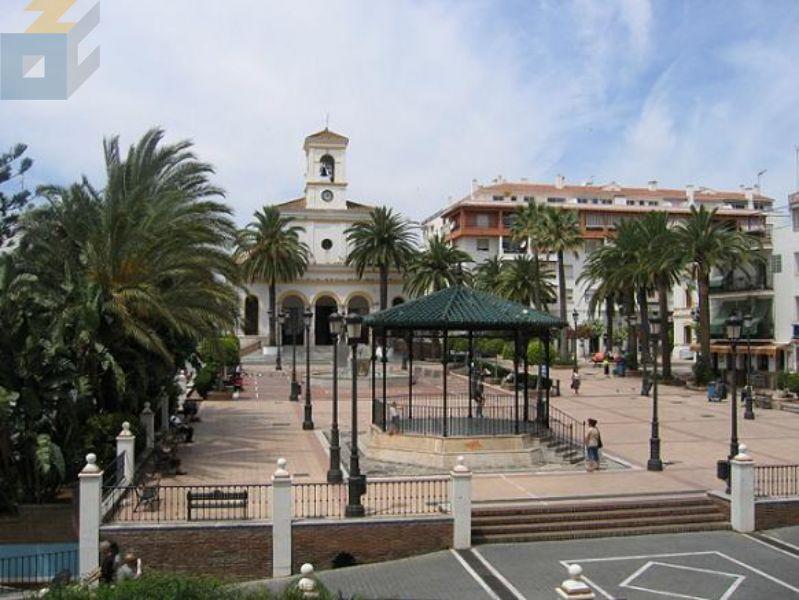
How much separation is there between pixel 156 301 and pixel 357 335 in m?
5.63

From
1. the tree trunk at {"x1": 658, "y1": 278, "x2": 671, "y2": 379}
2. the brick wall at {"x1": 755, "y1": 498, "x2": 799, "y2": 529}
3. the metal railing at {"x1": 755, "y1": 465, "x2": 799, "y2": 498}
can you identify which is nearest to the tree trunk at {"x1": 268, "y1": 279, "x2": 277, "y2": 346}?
the tree trunk at {"x1": 658, "y1": 278, "x2": 671, "y2": 379}

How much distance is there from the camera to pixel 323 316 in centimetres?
7119

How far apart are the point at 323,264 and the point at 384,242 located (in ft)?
26.3

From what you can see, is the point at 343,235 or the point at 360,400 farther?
the point at 343,235

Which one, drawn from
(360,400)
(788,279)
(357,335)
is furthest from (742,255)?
(357,335)

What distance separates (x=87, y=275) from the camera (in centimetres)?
2059

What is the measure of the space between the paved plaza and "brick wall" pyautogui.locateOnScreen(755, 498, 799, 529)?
1984 millimetres

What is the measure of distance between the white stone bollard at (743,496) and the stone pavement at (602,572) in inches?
18.9

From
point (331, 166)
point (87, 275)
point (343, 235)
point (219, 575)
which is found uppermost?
point (331, 166)

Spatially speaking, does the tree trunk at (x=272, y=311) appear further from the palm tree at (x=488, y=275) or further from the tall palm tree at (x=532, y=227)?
the tall palm tree at (x=532, y=227)

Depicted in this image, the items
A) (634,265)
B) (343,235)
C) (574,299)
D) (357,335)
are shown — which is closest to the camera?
(357,335)

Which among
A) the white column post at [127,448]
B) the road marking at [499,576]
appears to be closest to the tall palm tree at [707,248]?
the road marking at [499,576]

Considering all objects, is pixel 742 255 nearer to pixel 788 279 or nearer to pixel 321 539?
pixel 788 279

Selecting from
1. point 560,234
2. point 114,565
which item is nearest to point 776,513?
point 114,565
